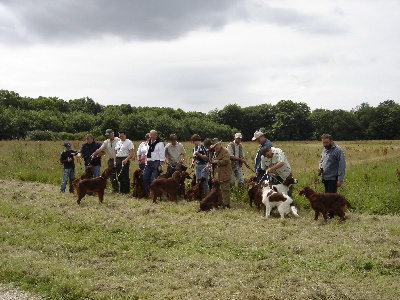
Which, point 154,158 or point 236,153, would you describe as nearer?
point 236,153

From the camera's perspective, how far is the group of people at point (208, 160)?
9285mm

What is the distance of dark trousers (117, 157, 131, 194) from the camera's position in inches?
488

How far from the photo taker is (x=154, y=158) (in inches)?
464

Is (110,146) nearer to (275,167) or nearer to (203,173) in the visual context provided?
(203,173)

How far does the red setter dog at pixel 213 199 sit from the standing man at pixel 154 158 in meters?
2.34

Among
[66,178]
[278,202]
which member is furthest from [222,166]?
[66,178]

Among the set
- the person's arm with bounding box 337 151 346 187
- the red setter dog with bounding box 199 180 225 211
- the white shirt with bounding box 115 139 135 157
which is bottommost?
the red setter dog with bounding box 199 180 225 211

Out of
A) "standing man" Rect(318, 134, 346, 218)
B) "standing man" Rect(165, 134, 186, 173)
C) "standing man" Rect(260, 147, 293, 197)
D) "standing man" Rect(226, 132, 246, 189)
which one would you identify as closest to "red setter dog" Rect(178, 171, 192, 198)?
"standing man" Rect(165, 134, 186, 173)

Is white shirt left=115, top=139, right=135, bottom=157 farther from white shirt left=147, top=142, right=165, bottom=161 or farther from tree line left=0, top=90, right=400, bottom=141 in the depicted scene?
tree line left=0, top=90, right=400, bottom=141

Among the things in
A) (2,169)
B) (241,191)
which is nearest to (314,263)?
(241,191)

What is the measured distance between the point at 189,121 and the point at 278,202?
59.1m

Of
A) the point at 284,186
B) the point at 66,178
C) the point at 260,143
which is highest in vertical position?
the point at 260,143

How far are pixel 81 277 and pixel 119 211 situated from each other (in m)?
4.00

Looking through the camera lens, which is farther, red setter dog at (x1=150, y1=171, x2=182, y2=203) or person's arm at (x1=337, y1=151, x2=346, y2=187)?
red setter dog at (x1=150, y1=171, x2=182, y2=203)
